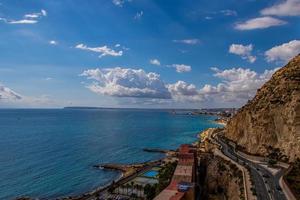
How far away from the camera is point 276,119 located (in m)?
76.3

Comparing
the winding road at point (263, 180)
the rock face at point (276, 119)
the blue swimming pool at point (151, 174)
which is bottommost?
the blue swimming pool at point (151, 174)

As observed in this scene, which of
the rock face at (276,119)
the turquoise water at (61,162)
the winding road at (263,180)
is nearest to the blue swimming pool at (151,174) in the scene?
the turquoise water at (61,162)

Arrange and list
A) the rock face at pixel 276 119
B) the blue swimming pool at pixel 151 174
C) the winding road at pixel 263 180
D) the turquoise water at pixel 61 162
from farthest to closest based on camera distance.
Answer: the blue swimming pool at pixel 151 174
the turquoise water at pixel 61 162
the rock face at pixel 276 119
the winding road at pixel 263 180

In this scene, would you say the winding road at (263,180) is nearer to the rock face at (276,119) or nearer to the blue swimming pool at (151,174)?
the rock face at (276,119)

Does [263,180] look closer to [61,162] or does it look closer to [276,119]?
[276,119]

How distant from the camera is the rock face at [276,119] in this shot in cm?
6969

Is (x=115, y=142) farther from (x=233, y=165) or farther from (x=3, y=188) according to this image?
(x=233, y=165)

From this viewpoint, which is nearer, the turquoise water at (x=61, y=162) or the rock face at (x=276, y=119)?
the rock face at (x=276, y=119)

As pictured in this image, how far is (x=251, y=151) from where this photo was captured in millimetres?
80375

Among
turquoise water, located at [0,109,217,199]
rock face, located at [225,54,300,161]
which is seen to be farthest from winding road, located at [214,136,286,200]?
turquoise water, located at [0,109,217,199]

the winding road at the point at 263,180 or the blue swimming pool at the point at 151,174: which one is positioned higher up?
the winding road at the point at 263,180

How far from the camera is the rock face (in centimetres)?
6969

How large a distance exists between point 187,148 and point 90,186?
26.2 metres

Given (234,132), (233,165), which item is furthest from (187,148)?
(234,132)
